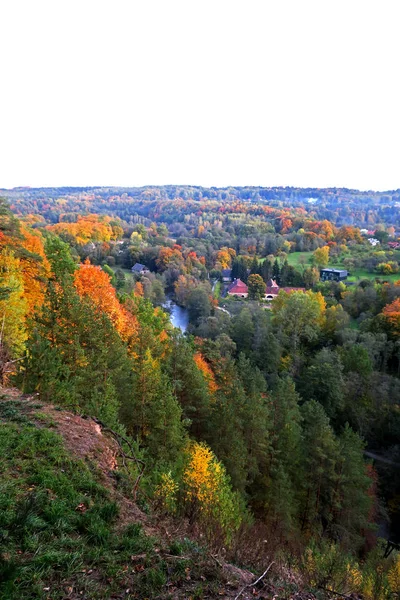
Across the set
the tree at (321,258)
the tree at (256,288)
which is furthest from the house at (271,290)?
the tree at (321,258)

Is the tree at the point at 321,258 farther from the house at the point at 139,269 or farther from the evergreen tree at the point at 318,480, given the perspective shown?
the evergreen tree at the point at 318,480

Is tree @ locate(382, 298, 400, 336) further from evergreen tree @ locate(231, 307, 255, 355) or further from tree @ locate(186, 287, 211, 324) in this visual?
tree @ locate(186, 287, 211, 324)

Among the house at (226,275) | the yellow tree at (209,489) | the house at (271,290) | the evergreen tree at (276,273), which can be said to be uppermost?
the yellow tree at (209,489)

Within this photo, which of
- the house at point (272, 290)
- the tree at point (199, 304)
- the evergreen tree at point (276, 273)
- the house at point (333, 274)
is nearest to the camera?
the tree at point (199, 304)

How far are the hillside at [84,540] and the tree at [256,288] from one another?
161 ft

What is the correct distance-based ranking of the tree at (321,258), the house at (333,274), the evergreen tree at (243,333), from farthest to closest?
1. the tree at (321,258)
2. the house at (333,274)
3. the evergreen tree at (243,333)

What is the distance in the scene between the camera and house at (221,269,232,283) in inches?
2778

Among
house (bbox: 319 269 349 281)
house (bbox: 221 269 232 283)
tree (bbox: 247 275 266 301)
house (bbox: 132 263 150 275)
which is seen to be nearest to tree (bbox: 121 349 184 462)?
tree (bbox: 247 275 266 301)

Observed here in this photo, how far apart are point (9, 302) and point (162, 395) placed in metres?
7.04

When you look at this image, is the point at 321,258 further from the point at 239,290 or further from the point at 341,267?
the point at 239,290

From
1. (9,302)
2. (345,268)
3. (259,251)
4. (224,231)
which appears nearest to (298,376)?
(9,302)

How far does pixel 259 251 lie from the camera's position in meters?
84.6

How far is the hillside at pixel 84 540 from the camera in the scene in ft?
14.0

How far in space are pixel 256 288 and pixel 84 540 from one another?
51.9m
